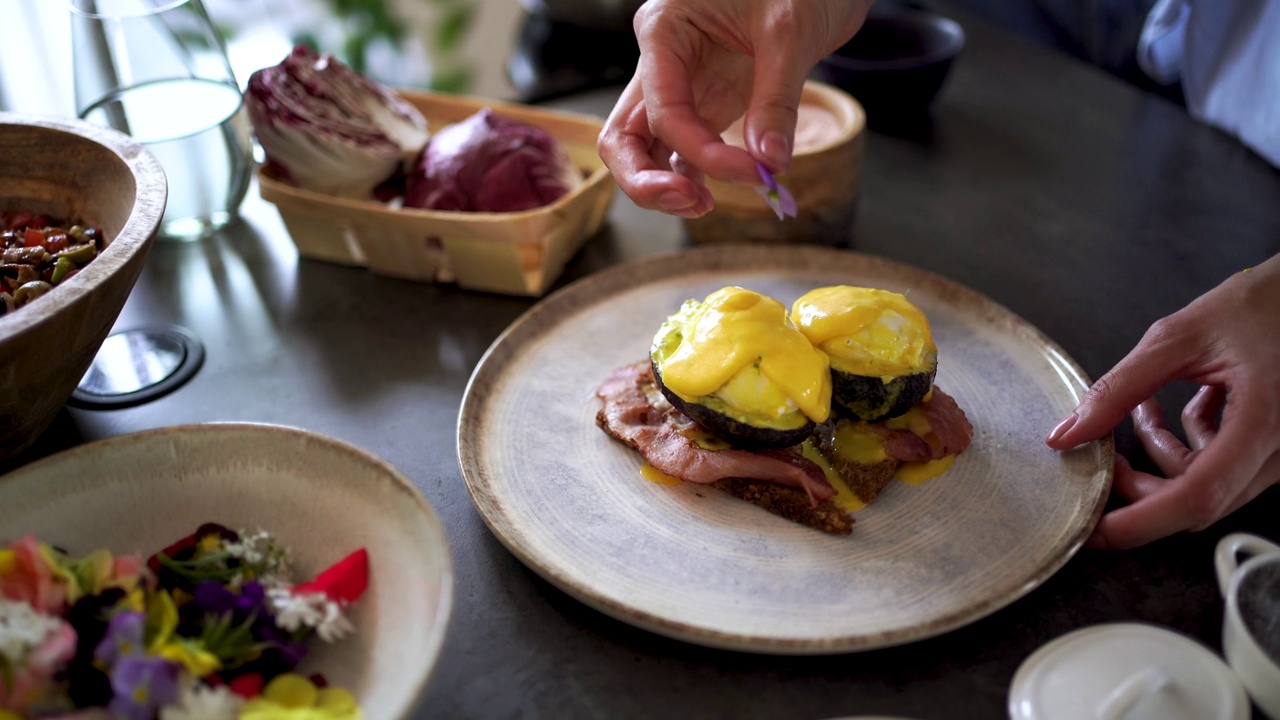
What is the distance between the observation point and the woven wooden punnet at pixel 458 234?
1.71 metres

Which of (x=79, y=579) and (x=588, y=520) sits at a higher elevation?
(x=79, y=579)

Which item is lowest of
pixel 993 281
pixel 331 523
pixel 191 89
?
pixel 993 281

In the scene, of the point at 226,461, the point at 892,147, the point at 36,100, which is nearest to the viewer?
the point at 226,461

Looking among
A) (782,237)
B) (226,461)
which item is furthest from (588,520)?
(782,237)

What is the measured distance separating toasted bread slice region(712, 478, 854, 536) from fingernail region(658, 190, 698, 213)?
41cm

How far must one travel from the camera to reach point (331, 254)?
195 cm

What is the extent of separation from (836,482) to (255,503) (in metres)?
0.79

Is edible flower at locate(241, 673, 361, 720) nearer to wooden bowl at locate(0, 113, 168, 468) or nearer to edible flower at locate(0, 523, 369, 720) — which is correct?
edible flower at locate(0, 523, 369, 720)

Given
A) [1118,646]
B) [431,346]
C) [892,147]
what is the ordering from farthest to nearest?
[892,147] < [431,346] < [1118,646]

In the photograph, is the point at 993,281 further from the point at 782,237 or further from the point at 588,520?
the point at 588,520

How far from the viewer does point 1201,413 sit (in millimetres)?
1403

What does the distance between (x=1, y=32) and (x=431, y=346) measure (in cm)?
217

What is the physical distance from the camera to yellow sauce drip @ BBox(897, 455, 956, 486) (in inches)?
53.2

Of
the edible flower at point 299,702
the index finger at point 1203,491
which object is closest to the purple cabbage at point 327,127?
the edible flower at point 299,702
